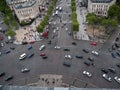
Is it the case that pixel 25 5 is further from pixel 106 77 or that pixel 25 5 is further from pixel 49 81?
pixel 106 77

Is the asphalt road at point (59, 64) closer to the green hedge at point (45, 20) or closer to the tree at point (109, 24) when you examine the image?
the green hedge at point (45, 20)

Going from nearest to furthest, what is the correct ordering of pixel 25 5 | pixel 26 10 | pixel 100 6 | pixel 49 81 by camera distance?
1. pixel 49 81
2. pixel 100 6
3. pixel 25 5
4. pixel 26 10

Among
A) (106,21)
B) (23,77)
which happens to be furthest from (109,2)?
(23,77)

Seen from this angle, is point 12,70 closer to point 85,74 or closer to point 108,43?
point 85,74

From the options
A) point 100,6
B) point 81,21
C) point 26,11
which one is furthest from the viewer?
point 26,11

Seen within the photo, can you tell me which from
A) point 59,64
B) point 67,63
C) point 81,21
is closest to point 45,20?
point 81,21

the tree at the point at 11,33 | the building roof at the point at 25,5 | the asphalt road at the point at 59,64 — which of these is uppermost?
the building roof at the point at 25,5

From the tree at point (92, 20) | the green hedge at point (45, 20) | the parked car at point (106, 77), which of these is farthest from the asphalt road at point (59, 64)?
the tree at point (92, 20)
